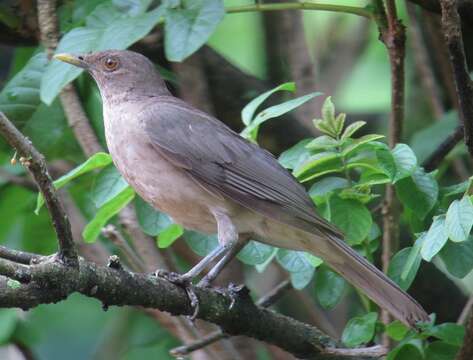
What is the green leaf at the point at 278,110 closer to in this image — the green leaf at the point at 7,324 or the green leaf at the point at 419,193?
the green leaf at the point at 419,193

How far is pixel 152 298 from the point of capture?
3.83 meters

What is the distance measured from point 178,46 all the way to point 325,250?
3.88 ft

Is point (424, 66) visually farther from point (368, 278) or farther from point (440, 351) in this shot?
point (440, 351)

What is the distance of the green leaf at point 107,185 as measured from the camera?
4.44 metres

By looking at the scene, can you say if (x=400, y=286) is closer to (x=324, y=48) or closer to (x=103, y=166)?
(x=103, y=166)

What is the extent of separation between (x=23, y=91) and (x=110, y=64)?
2.01 feet

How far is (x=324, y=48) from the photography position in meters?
8.78

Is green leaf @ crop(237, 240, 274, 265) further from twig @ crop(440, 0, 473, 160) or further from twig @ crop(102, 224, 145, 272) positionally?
twig @ crop(440, 0, 473, 160)

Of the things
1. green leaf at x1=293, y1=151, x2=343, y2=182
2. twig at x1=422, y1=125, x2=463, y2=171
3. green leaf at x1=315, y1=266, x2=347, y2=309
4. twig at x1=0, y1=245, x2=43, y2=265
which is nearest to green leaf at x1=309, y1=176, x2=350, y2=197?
green leaf at x1=293, y1=151, x2=343, y2=182

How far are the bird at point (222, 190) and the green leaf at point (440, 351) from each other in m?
0.14

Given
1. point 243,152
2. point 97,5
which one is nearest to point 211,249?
point 243,152

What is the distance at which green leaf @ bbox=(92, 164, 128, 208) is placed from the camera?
14.6 feet

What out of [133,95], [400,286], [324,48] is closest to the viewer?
[400,286]

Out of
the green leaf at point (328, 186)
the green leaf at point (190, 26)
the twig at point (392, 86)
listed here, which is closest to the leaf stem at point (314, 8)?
the twig at point (392, 86)
